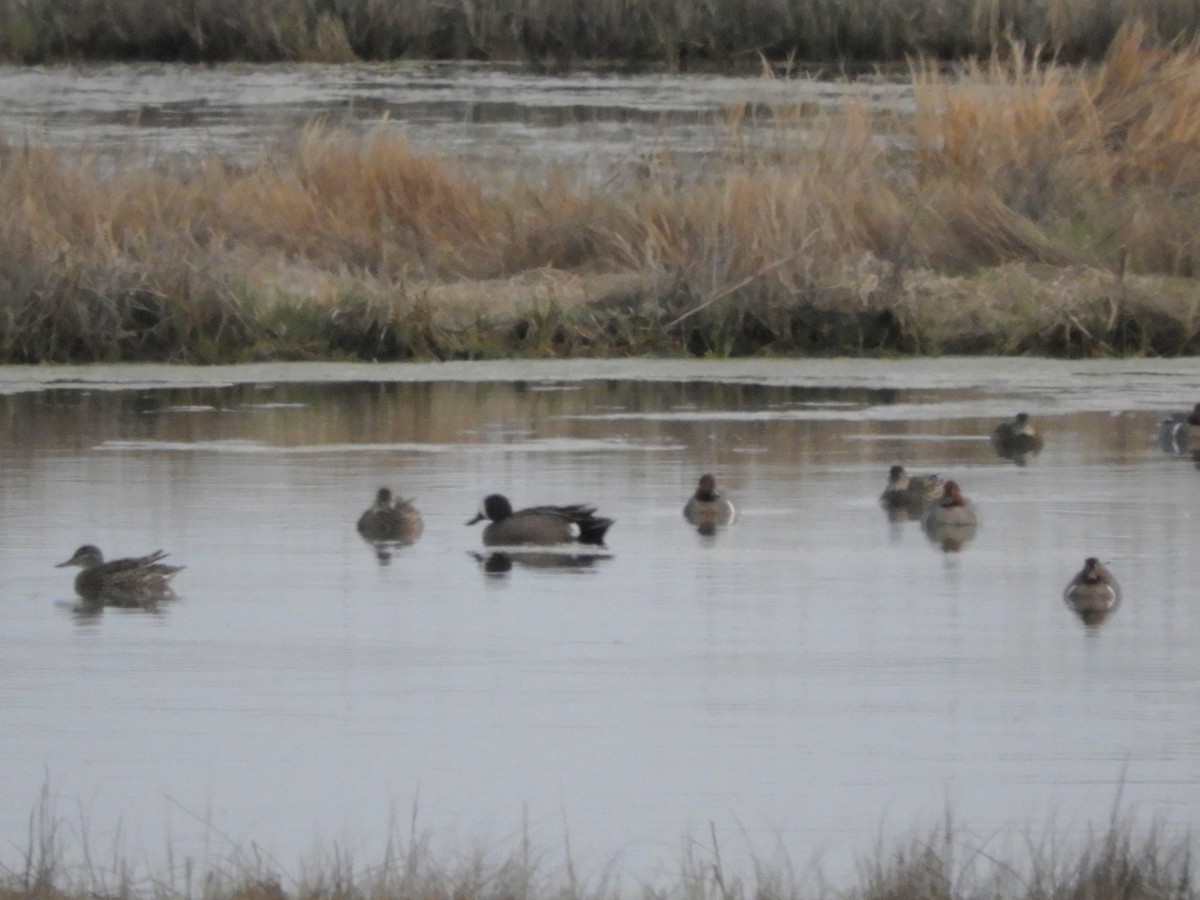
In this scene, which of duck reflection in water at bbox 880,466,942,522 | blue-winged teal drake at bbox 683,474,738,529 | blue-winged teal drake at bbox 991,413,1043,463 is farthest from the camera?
blue-winged teal drake at bbox 991,413,1043,463

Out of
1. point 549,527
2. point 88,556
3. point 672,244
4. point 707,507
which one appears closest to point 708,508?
point 707,507

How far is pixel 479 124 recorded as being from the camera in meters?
29.6

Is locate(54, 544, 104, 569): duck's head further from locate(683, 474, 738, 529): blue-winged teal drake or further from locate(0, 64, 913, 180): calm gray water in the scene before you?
locate(0, 64, 913, 180): calm gray water

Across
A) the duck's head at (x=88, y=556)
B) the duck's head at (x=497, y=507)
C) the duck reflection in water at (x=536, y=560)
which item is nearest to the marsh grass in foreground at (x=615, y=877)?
the duck's head at (x=88, y=556)

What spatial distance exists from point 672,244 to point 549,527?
23.8ft

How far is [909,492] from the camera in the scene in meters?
13.8

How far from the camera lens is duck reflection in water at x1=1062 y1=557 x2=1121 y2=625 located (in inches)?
440

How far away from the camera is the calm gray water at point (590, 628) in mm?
7992

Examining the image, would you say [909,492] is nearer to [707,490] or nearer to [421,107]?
[707,490]

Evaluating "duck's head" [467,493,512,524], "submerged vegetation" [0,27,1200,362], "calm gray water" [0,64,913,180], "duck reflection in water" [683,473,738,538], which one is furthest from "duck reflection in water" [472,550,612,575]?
"calm gray water" [0,64,913,180]

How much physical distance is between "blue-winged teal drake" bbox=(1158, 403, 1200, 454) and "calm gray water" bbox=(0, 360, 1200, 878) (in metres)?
0.22

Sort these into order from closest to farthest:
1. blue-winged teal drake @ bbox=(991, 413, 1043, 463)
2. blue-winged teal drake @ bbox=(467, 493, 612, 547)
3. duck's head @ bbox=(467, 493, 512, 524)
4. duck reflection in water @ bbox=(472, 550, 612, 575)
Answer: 1. duck reflection in water @ bbox=(472, 550, 612, 575)
2. blue-winged teal drake @ bbox=(467, 493, 612, 547)
3. duck's head @ bbox=(467, 493, 512, 524)
4. blue-winged teal drake @ bbox=(991, 413, 1043, 463)

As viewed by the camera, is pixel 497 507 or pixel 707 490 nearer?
pixel 497 507

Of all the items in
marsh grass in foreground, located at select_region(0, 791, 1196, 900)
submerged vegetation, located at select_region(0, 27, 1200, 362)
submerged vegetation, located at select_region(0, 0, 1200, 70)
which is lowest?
marsh grass in foreground, located at select_region(0, 791, 1196, 900)
